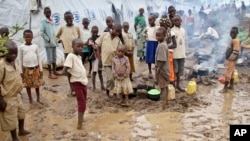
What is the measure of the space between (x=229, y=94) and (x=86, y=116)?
3141 millimetres

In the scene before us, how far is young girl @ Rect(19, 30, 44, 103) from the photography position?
612 cm

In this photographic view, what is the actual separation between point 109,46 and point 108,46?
0.02m

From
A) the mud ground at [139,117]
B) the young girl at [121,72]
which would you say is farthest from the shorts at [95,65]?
the young girl at [121,72]

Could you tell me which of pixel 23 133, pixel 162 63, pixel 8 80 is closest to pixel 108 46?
pixel 162 63

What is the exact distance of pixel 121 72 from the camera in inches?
244

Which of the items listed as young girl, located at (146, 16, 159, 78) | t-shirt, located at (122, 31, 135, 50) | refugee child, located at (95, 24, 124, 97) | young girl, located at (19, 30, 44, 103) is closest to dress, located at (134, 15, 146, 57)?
young girl, located at (146, 16, 159, 78)

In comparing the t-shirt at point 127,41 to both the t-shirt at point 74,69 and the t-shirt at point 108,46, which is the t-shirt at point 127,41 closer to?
the t-shirt at point 108,46

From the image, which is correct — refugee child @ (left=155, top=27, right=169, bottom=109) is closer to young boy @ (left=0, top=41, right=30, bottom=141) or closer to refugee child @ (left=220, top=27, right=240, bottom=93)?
refugee child @ (left=220, top=27, right=240, bottom=93)

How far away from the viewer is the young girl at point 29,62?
612 centimetres

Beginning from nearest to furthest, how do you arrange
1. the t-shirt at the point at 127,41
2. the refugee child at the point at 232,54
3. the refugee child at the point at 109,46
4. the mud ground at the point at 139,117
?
the mud ground at the point at 139,117 < the refugee child at the point at 109,46 < the t-shirt at the point at 127,41 < the refugee child at the point at 232,54

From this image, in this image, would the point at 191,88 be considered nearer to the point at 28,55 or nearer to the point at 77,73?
the point at 77,73

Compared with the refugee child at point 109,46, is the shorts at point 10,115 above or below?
below

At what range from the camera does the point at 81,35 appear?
779 centimetres

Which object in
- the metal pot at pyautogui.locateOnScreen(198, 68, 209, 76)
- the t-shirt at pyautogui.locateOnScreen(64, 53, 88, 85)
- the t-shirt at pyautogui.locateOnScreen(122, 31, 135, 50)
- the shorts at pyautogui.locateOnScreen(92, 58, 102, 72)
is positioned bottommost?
the metal pot at pyautogui.locateOnScreen(198, 68, 209, 76)
